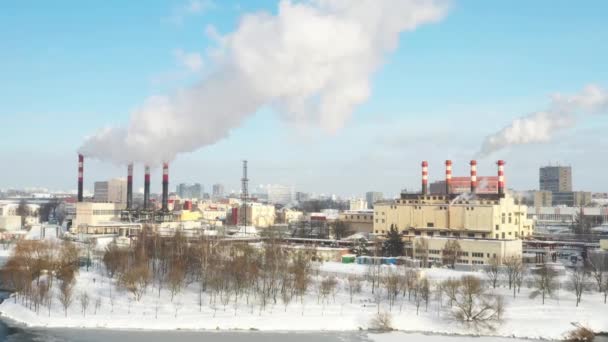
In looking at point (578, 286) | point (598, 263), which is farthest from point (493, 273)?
point (598, 263)

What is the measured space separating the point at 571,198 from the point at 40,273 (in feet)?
275

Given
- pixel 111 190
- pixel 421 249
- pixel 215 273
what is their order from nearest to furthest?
pixel 215 273
pixel 421 249
pixel 111 190

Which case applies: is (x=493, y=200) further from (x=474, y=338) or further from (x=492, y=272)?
(x=474, y=338)

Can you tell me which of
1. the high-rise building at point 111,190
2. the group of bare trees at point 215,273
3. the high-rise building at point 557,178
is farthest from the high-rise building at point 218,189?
the group of bare trees at point 215,273

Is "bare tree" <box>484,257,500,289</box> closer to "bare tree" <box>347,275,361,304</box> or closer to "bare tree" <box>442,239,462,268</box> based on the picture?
"bare tree" <box>442,239,462,268</box>

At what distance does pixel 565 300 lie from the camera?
20312 mm

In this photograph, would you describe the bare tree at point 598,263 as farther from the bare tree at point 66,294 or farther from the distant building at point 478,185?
the bare tree at point 66,294

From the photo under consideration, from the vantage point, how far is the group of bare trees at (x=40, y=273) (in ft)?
66.7

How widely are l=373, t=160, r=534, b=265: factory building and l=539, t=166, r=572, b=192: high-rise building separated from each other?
2617 inches

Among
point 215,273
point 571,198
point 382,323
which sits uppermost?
point 571,198

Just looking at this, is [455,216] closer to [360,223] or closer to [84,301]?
[360,223]

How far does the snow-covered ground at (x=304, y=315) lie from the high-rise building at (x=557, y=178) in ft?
279

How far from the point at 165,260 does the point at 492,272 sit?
13.1 meters

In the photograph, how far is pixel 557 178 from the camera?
100875mm
